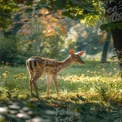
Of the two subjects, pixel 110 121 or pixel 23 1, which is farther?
pixel 23 1

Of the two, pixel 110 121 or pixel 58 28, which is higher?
pixel 58 28

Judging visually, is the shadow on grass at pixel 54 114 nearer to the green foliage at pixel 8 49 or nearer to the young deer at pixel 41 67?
the young deer at pixel 41 67

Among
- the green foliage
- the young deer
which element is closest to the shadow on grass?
the young deer


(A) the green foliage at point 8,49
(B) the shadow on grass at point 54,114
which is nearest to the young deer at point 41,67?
(B) the shadow on grass at point 54,114

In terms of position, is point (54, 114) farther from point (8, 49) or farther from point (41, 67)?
point (8, 49)

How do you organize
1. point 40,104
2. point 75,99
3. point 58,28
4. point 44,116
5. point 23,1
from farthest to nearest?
point 58,28, point 23,1, point 75,99, point 40,104, point 44,116

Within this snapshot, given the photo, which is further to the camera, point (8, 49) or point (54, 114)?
point (8, 49)

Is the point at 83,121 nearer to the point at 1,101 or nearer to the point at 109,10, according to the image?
the point at 1,101

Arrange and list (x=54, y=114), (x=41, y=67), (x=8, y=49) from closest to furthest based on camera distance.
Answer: (x=54, y=114) → (x=41, y=67) → (x=8, y=49)

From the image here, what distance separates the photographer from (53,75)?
935 cm

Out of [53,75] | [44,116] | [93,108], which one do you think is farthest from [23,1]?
[44,116]

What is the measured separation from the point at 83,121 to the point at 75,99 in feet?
8.08

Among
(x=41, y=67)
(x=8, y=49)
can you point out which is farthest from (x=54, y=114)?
(x=8, y=49)

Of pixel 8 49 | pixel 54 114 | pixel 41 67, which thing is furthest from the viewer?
pixel 8 49
